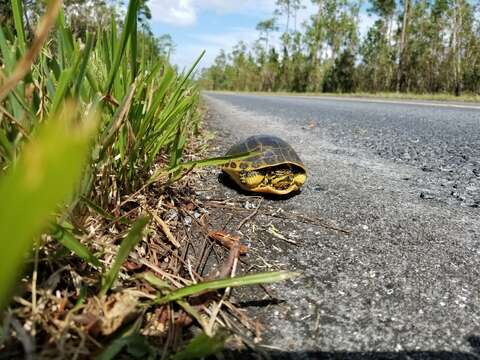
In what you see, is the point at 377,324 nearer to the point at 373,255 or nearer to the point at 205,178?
the point at 373,255

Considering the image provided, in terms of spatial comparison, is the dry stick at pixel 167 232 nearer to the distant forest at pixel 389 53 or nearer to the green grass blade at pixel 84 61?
the green grass blade at pixel 84 61

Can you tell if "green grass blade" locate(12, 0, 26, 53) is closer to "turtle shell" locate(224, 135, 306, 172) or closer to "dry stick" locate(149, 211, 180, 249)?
"dry stick" locate(149, 211, 180, 249)

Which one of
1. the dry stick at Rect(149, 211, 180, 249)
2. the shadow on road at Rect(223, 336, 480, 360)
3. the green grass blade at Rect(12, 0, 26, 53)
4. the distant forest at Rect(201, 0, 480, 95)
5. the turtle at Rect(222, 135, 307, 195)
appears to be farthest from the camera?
the distant forest at Rect(201, 0, 480, 95)

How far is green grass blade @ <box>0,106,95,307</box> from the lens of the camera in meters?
0.16

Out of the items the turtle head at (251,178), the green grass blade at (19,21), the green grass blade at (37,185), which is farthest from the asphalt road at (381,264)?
the green grass blade at (19,21)

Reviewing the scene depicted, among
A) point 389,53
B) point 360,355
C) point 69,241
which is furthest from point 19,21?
point 389,53

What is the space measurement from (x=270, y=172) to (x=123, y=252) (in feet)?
3.81

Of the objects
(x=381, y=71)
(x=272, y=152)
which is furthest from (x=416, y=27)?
(x=272, y=152)

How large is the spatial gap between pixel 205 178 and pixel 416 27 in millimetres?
32369

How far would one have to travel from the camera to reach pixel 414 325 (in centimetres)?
91

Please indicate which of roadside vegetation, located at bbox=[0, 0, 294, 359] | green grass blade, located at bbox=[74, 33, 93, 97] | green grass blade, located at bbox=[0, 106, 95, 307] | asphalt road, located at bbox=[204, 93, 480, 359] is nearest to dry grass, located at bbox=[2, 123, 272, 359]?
roadside vegetation, located at bbox=[0, 0, 294, 359]

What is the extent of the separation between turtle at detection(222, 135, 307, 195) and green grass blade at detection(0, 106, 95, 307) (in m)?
1.59

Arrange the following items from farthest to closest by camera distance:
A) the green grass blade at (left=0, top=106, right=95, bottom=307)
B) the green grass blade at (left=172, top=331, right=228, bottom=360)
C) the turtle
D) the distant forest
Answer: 1. the distant forest
2. the turtle
3. the green grass blade at (left=172, top=331, right=228, bottom=360)
4. the green grass blade at (left=0, top=106, right=95, bottom=307)

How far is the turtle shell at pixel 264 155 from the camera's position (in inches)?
74.9
